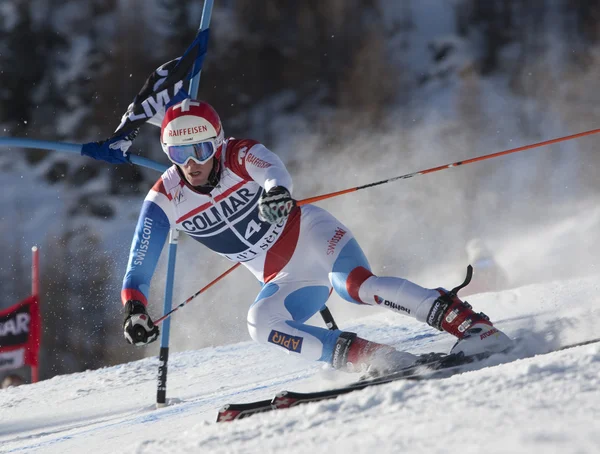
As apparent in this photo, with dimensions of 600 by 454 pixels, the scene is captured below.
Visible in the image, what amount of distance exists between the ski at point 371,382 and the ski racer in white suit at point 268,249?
0.14 m

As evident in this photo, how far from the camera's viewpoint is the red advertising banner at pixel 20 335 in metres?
6.44

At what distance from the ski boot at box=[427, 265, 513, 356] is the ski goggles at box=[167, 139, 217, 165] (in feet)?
3.73

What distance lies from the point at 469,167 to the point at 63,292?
273 inches

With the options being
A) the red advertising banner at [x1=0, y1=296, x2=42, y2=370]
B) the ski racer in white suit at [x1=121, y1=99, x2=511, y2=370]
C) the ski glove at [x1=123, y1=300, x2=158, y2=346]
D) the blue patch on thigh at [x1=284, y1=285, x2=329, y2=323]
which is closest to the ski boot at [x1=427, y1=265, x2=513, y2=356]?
the ski racer in white suit at [x1=121, y1=99, x2=511, y2=370]

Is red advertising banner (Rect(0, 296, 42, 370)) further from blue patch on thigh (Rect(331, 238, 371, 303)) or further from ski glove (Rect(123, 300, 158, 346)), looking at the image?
blue patch on thigh (Rect(331, 238, 371, 303))

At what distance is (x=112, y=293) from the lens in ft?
42.0

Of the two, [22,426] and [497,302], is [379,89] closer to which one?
[497,302]

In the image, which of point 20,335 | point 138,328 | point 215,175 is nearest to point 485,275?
point 20,335

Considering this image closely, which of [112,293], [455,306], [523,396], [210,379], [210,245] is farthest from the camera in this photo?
[112,293]

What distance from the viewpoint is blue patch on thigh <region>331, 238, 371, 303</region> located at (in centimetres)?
333

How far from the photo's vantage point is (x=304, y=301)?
3.42 meters

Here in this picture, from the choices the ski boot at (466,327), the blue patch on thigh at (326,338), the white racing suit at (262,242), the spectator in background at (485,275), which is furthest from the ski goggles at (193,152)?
the spectator in background at (485,275)

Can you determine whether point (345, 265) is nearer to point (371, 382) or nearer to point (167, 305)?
point (371, 382)

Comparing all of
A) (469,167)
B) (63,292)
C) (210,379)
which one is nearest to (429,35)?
(469,167)
